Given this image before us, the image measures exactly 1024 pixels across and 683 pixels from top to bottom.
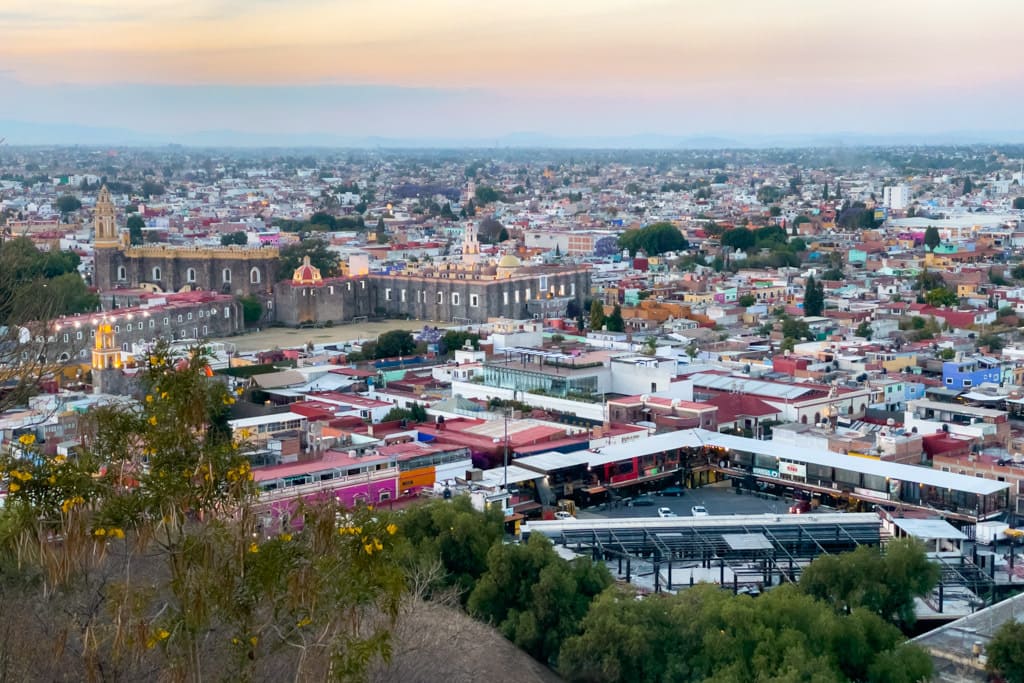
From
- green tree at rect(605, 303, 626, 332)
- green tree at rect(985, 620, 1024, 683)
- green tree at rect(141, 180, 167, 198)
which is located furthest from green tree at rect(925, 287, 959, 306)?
green tree at rect(141, 180, 167, 198)

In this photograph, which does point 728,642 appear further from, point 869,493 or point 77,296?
point 77,296

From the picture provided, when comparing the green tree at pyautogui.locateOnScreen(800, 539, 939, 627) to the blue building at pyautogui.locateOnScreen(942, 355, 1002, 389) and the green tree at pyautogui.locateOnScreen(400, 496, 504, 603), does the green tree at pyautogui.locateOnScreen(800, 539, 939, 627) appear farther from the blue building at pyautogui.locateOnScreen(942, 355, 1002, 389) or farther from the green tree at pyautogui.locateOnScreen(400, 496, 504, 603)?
the blue building at pyautogui.locateOnScreen(942, 355, 1002, 389)

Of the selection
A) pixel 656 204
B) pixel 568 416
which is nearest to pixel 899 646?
pixel 568 416

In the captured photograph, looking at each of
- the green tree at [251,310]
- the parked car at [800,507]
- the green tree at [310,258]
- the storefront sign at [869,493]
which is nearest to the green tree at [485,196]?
the green tree at [310,258]

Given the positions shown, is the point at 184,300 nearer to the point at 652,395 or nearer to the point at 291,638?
the point at 652,395

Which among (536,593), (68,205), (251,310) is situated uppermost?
(536,593)

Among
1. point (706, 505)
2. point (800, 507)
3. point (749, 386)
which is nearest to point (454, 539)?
point (706, 505)

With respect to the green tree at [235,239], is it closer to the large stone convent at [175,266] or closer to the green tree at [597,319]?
the large stone convent at [175,266]
